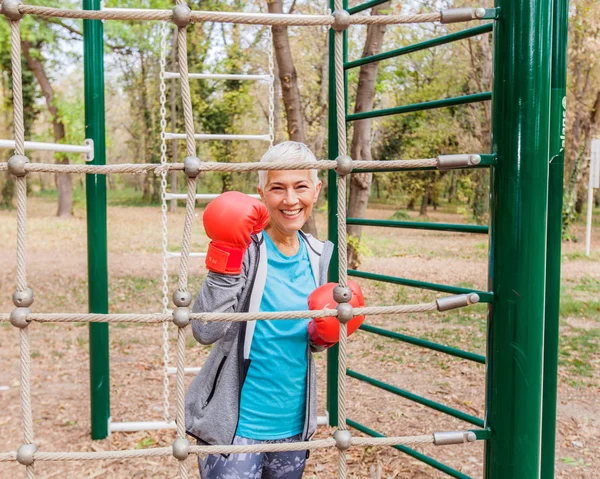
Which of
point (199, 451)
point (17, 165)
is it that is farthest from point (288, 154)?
point (199, 451)

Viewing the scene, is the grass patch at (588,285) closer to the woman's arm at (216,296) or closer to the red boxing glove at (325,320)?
the red boxing glove at (325,320)

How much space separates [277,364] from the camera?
158cm

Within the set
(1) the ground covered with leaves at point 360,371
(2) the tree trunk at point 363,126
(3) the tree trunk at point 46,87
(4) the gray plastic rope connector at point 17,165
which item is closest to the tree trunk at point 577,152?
(1) the ground covered with leaves at point 360,371

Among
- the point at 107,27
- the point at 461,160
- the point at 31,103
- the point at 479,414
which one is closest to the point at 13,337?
the point at 479,414

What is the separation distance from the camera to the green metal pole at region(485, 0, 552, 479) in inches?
47.8

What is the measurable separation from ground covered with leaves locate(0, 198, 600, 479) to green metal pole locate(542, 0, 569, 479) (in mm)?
806

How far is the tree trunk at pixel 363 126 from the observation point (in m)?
5.69

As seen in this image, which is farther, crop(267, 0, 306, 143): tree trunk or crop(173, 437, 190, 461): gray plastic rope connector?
crop(267, 0, 306, 143): tree trunk

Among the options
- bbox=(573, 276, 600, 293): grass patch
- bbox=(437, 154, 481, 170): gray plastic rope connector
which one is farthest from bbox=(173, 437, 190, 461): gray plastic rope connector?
bbox=(573, 276, 600, 293): grass patch

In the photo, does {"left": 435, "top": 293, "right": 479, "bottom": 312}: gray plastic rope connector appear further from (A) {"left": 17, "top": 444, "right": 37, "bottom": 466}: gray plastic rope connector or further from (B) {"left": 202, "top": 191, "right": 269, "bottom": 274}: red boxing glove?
(A) {"left": 17, "top": 444, "right": 37, "bottom": 466}: gray plastic rope connector

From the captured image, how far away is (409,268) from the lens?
8570 millimetres

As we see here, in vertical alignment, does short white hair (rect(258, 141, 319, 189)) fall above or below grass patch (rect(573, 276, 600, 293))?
above

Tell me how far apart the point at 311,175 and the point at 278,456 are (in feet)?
2.41

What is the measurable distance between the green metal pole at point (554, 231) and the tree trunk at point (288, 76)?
3364 millimetres
